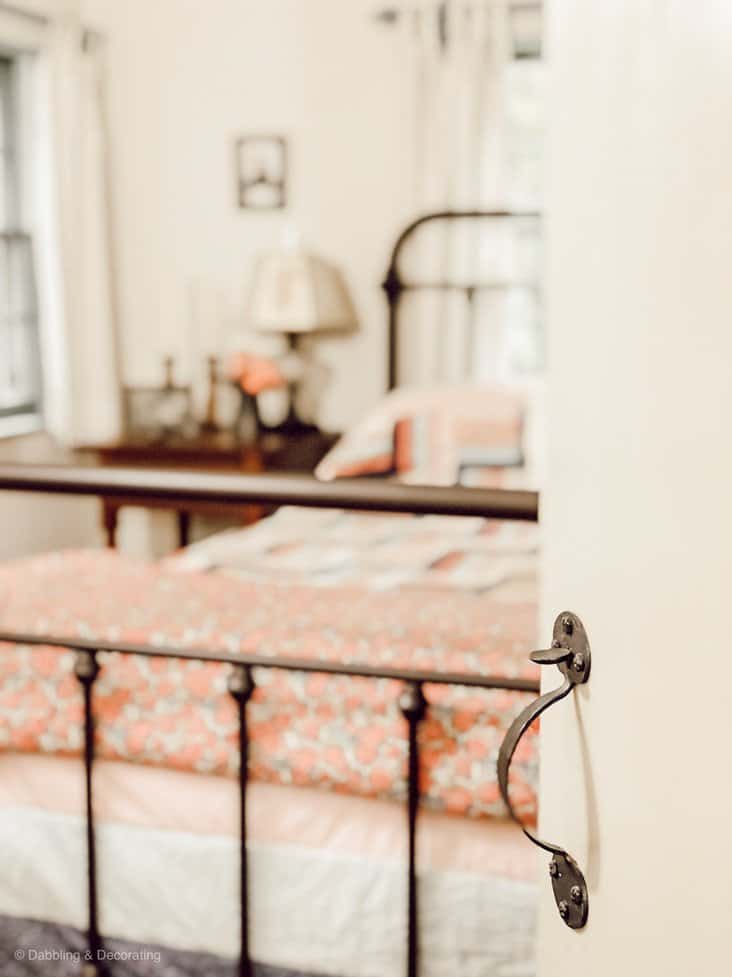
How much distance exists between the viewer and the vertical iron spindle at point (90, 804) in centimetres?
146

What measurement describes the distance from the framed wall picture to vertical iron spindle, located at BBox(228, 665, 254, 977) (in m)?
2.98

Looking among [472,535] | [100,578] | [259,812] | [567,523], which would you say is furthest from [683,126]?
[472,535]

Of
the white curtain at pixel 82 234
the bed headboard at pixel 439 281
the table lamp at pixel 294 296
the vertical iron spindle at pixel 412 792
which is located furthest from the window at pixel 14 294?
the vertical iron spindle at pixel 412 792

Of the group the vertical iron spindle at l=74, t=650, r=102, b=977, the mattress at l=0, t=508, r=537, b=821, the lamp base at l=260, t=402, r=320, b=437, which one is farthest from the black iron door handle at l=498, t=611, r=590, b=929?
the lamp base at l=260, t=402, r=320, b=437

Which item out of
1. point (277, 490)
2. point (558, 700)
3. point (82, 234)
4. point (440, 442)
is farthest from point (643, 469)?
point (82, 234)

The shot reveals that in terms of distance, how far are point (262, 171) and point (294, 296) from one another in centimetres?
56

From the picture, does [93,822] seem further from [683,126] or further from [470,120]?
[470,120]

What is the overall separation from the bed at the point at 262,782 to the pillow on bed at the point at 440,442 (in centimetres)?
160

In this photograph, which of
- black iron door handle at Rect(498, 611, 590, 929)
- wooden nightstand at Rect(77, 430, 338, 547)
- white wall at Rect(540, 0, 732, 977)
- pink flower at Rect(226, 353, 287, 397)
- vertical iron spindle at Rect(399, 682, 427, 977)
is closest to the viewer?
white wall at Rect(540, 0, 732, 977)

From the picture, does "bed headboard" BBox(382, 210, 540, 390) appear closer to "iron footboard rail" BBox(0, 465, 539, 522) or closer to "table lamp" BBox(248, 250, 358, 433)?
"table lamp" BBox(248, 250, 358, 433)

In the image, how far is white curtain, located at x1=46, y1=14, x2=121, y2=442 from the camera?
4047mm

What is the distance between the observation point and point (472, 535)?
2.81m

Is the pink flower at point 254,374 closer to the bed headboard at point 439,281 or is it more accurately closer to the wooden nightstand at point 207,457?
the wooden nightstand at point 207,457

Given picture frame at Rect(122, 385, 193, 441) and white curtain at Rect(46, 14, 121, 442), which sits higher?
white curtain at Rect(46, 14, 121, 442)
